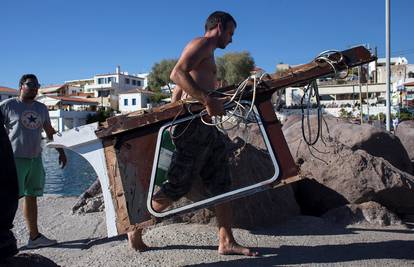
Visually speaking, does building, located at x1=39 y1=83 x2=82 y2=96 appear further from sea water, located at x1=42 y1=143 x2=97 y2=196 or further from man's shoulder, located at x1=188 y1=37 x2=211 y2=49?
man's shoulder, located at x1=188 y1=37 x2=211 y2=49

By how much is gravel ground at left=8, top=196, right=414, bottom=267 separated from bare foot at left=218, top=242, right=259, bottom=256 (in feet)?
0.13

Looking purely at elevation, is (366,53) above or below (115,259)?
above

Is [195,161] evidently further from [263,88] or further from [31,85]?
[31,85]

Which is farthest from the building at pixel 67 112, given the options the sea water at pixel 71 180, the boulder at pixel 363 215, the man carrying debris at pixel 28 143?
the boulder at pixel 363 215

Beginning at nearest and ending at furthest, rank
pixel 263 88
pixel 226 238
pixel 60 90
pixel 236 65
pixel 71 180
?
pixel 263 88
pixel 226 238
pixel 71 180
pixel 236 65
pixel 60 90

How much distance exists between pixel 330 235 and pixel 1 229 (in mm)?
3184

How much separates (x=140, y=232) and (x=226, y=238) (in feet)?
2.45

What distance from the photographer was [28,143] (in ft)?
16.2

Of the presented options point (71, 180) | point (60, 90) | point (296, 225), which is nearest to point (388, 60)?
point (71, 180)

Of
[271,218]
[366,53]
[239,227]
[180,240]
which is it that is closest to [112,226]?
[180,240]

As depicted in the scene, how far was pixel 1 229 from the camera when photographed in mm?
2266

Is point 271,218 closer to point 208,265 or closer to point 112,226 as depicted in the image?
point 208,265

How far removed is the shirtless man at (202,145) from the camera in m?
3.79

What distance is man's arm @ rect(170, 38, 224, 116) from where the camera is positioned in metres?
3.62
